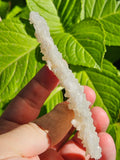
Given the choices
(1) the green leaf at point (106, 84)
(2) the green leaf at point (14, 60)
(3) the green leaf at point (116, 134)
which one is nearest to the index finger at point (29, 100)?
(2) the green leaf at point (14, 60)

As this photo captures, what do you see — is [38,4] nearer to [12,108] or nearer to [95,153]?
[12,108]

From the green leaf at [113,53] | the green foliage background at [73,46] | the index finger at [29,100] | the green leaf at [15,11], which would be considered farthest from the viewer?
the green leaf at [15,11]

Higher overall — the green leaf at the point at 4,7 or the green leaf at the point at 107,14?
the green leaf at the point at 4,7

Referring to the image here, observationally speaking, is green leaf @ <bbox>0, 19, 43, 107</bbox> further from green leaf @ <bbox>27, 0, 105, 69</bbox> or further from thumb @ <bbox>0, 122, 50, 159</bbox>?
thumb @ <bbox>0, 122, 50, 159</bbox>

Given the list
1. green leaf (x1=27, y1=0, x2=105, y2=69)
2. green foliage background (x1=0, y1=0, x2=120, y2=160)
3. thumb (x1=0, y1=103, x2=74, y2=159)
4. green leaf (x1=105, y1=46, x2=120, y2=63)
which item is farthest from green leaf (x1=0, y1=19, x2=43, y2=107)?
green leaf (x1=105, y1=46, x2=120, y2=63)

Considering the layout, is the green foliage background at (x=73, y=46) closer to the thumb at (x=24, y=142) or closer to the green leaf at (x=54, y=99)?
the green leaf at (x=54, y=99)
